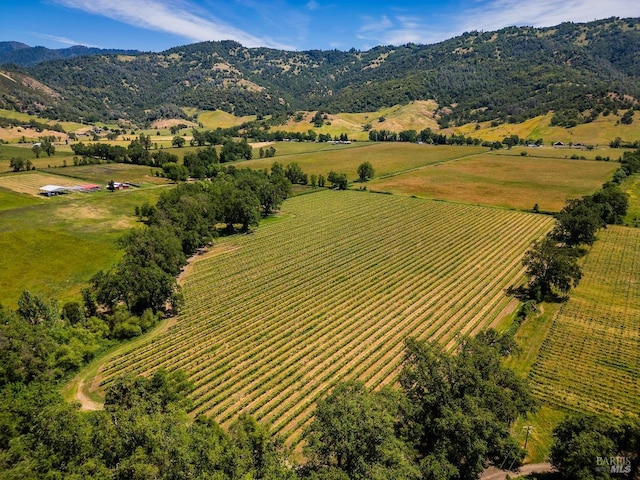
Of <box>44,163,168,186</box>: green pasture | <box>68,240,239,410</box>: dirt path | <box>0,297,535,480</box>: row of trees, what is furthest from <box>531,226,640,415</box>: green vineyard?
<box>44,163,168,186</box>: green pasture

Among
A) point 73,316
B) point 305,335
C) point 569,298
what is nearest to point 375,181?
point 569,298

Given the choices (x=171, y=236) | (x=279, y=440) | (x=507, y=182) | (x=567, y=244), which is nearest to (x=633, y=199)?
(x=507, y=182)

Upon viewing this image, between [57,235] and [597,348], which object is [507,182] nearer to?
[597,348]

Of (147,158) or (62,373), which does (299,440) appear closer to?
(62,373)

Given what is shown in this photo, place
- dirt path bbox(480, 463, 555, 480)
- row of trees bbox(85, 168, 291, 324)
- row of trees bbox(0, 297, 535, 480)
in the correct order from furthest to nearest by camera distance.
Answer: row of trees bbox(85, 168, 291, 324)
dirt path bbox(480, 463, 555, 480)
row of trees bbox(0, 297, 535, 480)

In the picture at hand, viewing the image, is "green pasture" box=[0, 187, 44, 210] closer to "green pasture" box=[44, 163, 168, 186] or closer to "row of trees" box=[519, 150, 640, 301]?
"green pasture" box=[44, 163, 168, 186]

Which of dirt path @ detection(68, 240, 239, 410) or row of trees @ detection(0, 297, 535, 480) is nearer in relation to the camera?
row of trees @ detection(0, 297, 535, 480)
